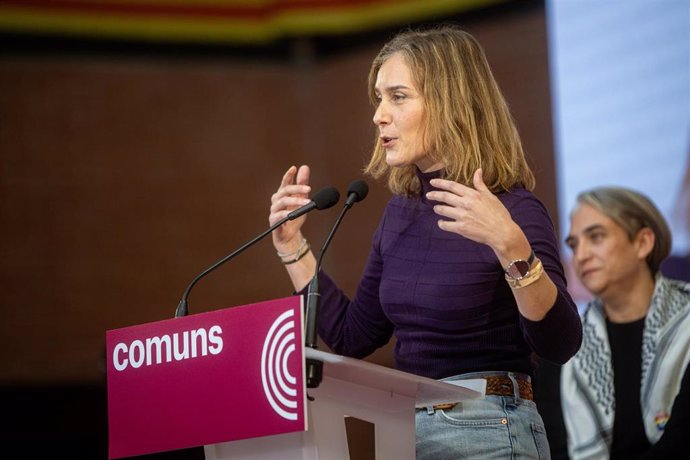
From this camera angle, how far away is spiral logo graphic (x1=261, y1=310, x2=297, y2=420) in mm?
1604

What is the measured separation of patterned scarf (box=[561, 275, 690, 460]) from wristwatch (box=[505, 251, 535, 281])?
5.01 ft

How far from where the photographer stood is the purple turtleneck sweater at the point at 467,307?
6.36 ft

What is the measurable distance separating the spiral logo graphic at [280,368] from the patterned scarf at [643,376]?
186 cm

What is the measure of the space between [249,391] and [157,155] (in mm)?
4188

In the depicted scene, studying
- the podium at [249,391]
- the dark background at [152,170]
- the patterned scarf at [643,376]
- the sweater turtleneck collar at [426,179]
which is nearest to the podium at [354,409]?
the podium at [249,391]

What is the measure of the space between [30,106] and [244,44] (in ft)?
4.17

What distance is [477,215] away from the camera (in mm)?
1795

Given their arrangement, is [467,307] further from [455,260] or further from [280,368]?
[280,368]

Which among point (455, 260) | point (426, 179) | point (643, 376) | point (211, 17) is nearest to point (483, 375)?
point (455, 260)

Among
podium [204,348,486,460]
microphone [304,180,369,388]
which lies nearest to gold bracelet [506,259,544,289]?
podium [204,348,486,460]

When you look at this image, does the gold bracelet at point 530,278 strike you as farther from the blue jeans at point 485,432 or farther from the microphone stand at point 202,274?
the microphone stand at point 202,274

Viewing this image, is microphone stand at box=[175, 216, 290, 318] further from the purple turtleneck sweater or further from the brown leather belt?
the brown leather belt

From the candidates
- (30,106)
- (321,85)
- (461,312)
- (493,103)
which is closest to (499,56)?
(321,85)

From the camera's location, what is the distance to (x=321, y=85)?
19.2 ft
